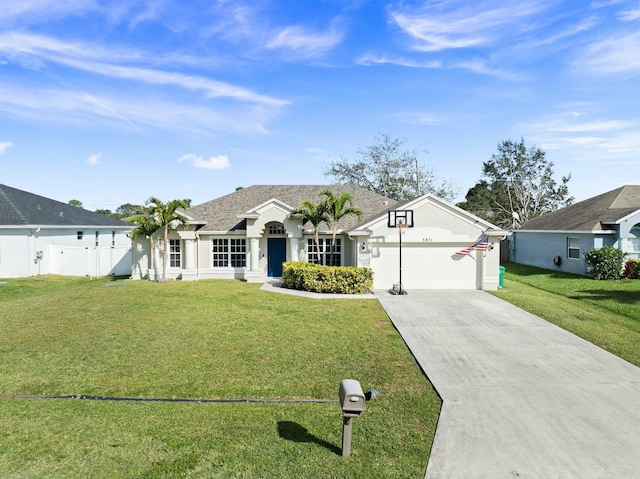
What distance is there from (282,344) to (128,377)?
3.41 m

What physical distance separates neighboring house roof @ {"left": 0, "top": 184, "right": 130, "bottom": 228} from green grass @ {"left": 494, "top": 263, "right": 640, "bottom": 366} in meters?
25.3

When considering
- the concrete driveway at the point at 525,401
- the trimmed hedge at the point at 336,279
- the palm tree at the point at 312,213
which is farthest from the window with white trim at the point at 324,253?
the concrete driveway at the point at 525,401

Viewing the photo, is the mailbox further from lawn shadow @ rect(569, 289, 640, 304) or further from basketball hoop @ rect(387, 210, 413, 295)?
lawn shadow @ rect(569, 289, 640, 304)

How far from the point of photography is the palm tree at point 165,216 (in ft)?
60.5

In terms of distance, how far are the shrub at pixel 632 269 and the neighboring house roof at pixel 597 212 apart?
2.12m

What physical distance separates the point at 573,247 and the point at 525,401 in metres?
19.6

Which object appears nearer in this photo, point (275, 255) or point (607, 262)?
point (607, 262)

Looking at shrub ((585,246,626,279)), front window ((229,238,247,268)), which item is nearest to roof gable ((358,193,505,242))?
front window ((229,238,247,268))

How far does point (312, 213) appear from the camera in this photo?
699 inches

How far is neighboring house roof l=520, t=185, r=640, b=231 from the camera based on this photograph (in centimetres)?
2062

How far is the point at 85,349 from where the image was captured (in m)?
8.98

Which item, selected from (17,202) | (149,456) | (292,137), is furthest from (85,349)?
(292,137)

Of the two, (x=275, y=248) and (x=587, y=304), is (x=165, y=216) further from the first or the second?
(x=587, y=304)

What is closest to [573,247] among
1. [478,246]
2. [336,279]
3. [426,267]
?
[478,246]
